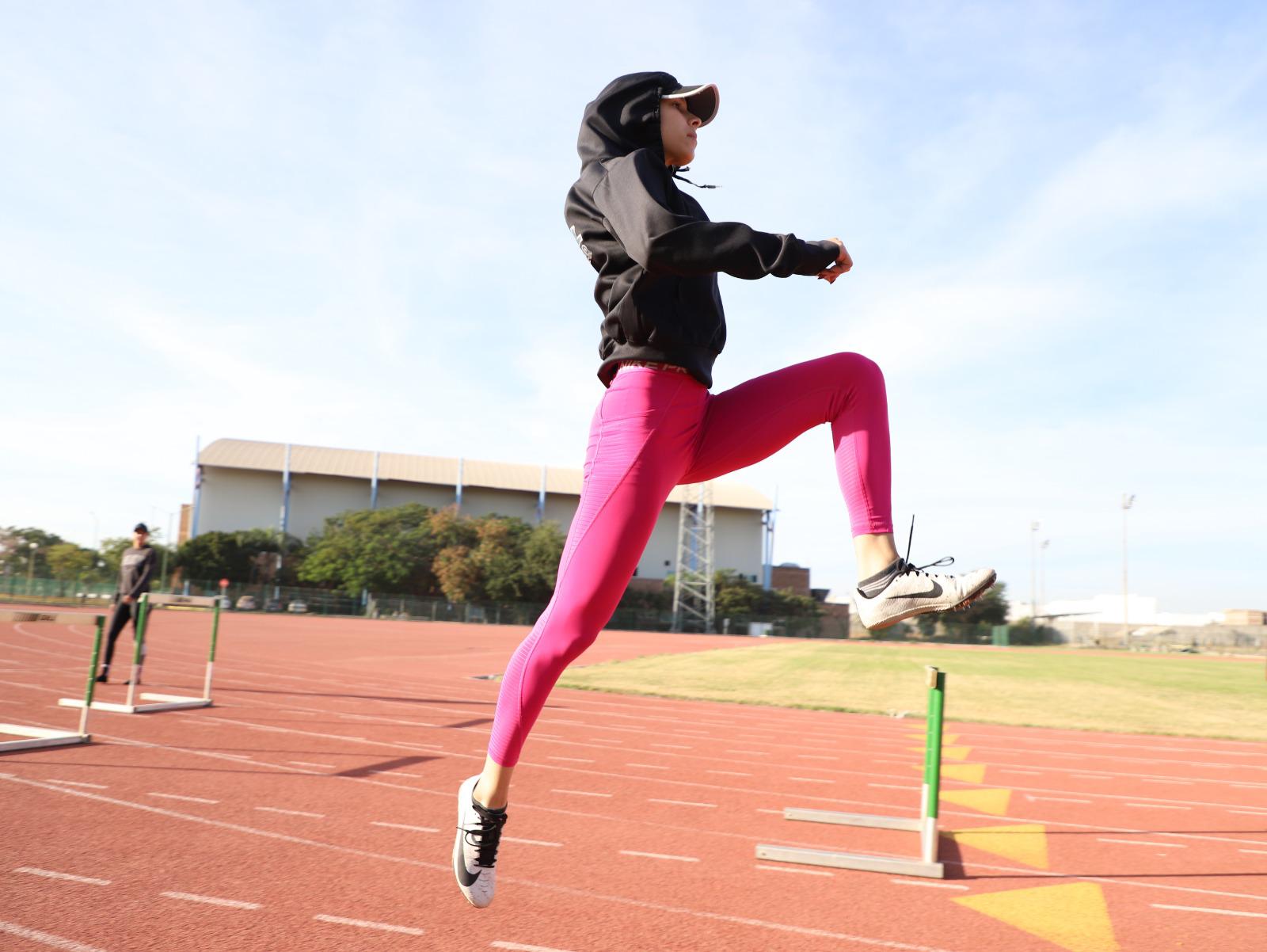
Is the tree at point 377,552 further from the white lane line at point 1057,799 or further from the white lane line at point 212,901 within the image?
the white lane line at point 212,901

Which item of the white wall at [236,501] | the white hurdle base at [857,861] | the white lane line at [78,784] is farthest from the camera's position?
the white wall at [236,501]

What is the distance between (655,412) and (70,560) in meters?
77.4

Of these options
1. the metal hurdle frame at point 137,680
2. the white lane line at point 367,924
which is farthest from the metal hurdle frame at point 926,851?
the metal hurdle frame at point 137,680

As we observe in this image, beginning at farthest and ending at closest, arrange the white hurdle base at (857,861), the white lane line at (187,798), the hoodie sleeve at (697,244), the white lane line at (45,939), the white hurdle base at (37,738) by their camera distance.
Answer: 1. the white hurdle base at (37,738)
2. the white lane line at (187,798)
3. the white hurdle base at (857,861)
4. the white lane line at (45,939)
5. the hoodie sleeve at (697,244)

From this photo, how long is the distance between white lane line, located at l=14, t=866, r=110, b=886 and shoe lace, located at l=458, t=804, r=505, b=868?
95.7 inches

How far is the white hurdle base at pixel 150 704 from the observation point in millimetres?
8250

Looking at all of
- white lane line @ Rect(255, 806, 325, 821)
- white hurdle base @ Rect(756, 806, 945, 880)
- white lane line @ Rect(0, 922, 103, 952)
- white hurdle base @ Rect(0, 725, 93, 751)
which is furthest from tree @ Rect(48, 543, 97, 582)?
white hurdle base @ Rect(756, 806, 945, 880)

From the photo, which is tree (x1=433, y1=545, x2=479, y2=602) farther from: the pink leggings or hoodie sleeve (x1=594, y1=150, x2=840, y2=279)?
hoodie sleeve (x1=594, y1=150, x2=840, y2=279)

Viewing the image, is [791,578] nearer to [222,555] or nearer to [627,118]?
[222,555]

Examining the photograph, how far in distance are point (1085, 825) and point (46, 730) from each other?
7383mm

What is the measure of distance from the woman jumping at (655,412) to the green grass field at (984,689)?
10435 mm

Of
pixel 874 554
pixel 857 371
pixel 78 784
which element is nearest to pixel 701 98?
pixel 857 371

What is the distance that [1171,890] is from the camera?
171 inches

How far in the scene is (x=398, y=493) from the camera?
64.3 m
